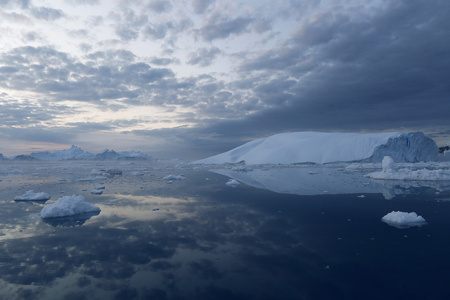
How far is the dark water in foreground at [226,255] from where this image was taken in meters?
3.35

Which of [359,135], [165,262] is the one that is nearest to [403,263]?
[165,262]

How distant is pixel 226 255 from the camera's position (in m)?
4.46

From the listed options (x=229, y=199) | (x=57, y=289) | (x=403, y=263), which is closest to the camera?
(x=57, y=289)

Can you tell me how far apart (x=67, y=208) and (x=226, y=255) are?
17.9 ft

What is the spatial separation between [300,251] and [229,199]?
17.7ft

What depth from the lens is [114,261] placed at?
4.27 m

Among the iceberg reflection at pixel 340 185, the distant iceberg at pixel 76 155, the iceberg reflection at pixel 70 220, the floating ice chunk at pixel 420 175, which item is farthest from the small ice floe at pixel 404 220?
the distant iceberg at pixel 76 155

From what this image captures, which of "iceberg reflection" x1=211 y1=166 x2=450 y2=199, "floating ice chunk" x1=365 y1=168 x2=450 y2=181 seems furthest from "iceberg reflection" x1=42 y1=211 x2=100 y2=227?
"floating ice chunk" x1=365 y1=168 x2=450 y2=181

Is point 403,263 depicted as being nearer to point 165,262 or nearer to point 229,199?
point 165,262

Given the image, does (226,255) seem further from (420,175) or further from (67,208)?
(420,175)

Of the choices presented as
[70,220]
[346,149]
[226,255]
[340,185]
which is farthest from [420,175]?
[346,149]

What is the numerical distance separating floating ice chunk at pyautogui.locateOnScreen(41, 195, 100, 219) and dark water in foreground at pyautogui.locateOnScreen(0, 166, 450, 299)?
1.10 ft

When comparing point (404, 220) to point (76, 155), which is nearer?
point (404, 220)

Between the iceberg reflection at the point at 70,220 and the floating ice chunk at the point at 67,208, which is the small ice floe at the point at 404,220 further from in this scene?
the floating ice chunk at the point at 67,208
